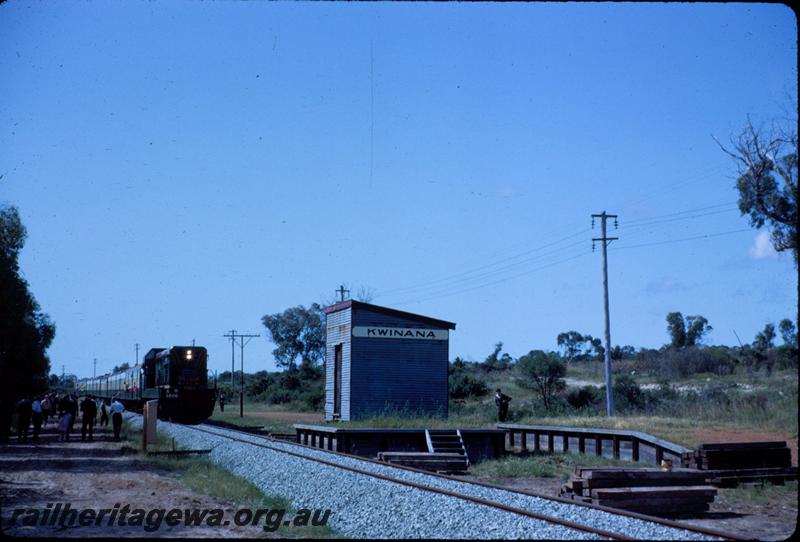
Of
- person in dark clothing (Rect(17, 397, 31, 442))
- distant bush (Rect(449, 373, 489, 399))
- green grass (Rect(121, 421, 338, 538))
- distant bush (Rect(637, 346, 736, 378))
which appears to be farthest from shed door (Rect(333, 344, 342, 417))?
distant bush (Rect(637, 346, 736, 378))

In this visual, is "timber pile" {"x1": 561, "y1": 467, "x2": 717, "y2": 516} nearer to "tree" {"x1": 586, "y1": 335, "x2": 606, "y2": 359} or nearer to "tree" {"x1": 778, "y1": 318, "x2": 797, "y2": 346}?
"tree" {"x1": 778, "y1": 318, "x2": 797, "y2": 346}

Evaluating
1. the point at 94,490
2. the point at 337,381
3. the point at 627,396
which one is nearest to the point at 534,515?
the point at 94,490

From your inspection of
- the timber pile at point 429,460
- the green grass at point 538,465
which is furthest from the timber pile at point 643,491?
the timber pile at point 429,460

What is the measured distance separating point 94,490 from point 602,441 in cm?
1468

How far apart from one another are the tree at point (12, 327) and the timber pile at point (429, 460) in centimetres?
1613

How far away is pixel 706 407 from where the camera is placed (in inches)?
1198

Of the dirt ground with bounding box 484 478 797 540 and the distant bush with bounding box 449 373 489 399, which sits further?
the distant bush with bounding box 449 373 489 399

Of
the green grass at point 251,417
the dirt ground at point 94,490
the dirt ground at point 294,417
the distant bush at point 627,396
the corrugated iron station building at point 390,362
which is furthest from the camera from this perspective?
the dirt ground at point 294,417

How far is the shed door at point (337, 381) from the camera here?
32562 mm

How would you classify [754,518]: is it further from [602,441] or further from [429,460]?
[602,441]

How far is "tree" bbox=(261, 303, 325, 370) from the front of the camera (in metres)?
110

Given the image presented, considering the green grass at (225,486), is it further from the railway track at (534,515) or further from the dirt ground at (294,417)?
the dirt ground at (294,417)

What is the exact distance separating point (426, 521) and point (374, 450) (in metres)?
14.9

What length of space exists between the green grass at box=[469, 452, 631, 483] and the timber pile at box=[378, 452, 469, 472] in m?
0.46
